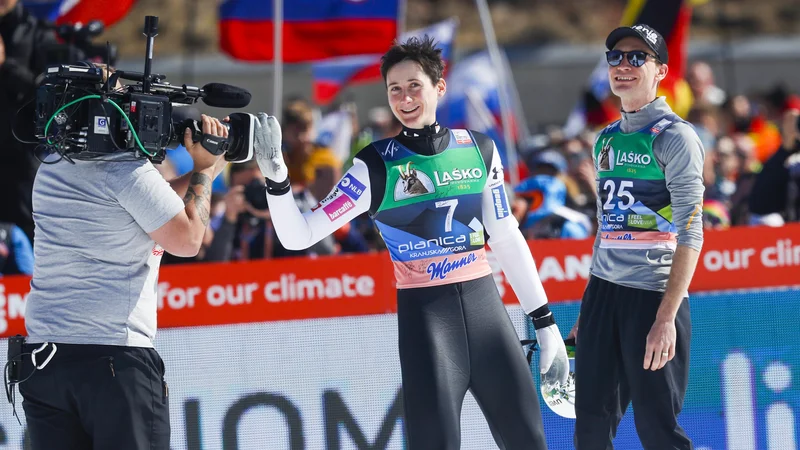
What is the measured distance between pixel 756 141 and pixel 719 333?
6666mm

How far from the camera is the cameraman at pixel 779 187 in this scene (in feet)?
25.1

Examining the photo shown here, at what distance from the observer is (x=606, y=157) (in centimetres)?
469

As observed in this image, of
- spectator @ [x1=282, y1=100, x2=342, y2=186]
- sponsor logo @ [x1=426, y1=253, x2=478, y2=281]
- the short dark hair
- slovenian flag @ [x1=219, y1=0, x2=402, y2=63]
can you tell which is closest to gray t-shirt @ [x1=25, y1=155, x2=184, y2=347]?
sponsor logo @ [x1=426, y1=253, x2=478, y2=281]

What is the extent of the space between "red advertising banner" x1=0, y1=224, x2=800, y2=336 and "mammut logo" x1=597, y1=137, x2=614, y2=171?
4.52 feet

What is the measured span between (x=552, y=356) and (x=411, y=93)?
→ 1233mm

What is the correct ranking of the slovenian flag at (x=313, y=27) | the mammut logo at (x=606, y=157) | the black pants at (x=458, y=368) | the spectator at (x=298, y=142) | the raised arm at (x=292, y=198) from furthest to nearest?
the slovenian flag at (x=313, y=27)
the spectator at (x=298, y=142)
the mammut logo at (x=606, y=157)
the raised arm at (x=292, y=198)
the black pants at (x=458, y=368)

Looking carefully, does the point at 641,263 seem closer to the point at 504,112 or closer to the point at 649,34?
the point at 649,34

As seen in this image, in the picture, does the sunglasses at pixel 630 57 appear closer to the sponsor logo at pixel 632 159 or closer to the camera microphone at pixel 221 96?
the sponsor logo at pixel 632 159

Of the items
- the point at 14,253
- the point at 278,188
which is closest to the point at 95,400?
the point at 278,188

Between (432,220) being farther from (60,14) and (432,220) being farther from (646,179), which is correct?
(60,14)

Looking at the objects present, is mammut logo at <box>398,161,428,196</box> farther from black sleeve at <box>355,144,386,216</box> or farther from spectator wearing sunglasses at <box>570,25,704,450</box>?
spectator wearing sunglasses at <box>570,25,704,450</box>

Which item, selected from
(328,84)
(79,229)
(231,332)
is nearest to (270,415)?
(231,332)

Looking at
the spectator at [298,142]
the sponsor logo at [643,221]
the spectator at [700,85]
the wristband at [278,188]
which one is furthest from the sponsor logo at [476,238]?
the spectator at [700,85]

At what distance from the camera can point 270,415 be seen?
225 inches
